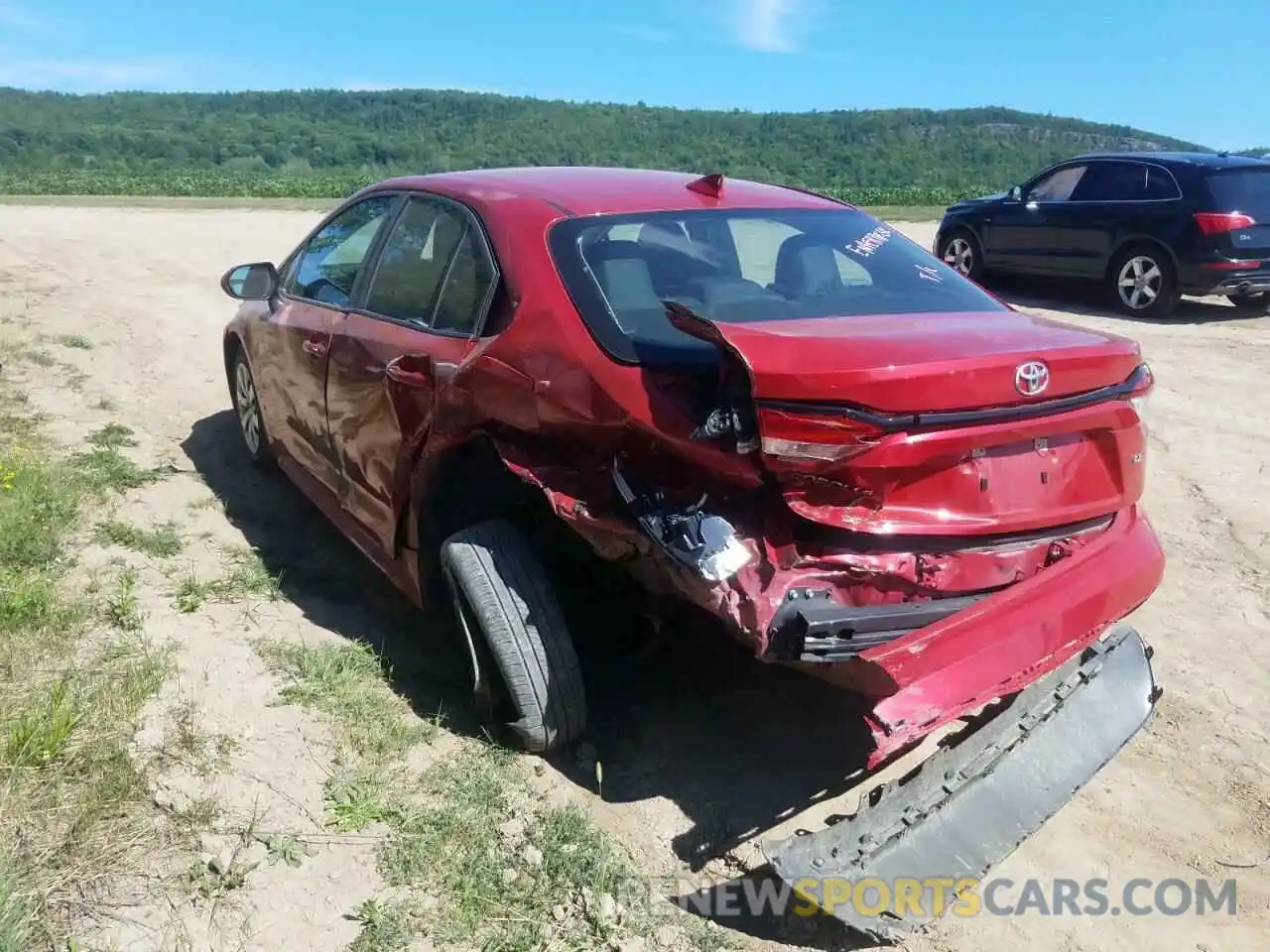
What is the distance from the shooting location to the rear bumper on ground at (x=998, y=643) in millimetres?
2529

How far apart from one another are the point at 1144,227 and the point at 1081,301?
131 cm

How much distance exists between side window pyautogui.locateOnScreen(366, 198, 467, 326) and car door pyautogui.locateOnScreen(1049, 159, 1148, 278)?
8.92 metres

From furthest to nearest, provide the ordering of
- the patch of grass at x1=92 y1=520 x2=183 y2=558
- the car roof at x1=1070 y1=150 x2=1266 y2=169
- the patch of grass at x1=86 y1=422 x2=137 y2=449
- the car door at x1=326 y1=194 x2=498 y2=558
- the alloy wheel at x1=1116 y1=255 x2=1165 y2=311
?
the alloy wheel at x1=1116 y1=255 x2=1165 y2=311 < the car roof at x1=1070 y1=150 x2=1266 y2=169 < the patch of grass at x1=86 y1=422 x2=137 y2=449 < the patch of grass at x1=92 y1=520 x2=183 y2=558 < the car door at x1=326 y1=194 x2=498 y2=558

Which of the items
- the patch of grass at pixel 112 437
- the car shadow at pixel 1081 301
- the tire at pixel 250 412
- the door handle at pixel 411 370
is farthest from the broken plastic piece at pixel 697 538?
the car shadow at pixel 1081 301

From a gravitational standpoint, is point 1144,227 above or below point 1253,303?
above

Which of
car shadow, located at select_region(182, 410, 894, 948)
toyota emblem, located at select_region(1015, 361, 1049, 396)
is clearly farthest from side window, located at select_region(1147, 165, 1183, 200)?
toyota emblem, located at select_region(1015, 361, 1049, 396)

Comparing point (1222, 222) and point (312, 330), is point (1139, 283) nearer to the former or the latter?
point (1222, 222)

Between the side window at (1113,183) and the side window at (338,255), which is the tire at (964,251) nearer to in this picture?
the side window at (1113,183)

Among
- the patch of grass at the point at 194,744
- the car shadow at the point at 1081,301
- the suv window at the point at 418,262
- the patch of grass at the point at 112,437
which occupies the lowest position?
the patch of grass at the point at 194,744

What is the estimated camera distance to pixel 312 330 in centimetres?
447

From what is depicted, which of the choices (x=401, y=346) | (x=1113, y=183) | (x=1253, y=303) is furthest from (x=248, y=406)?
(x=1253, y=303)

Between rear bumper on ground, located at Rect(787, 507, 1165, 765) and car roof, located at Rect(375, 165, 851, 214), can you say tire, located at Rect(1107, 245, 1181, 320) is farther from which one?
rear bumper on ground, located at Rect(787, 507, 1165, 765)

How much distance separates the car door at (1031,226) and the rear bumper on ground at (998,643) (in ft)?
31.3

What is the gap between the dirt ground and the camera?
273 centimetres
